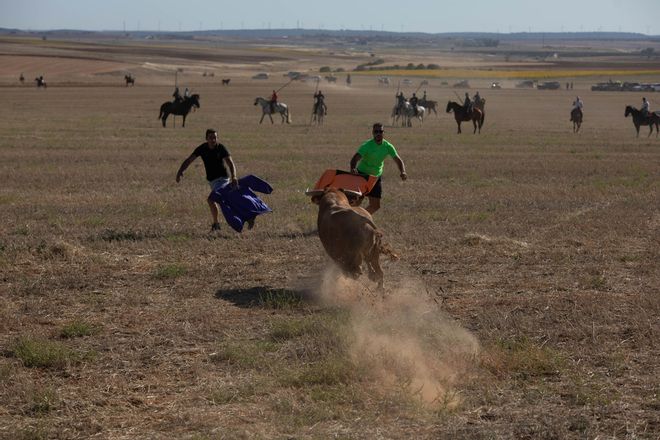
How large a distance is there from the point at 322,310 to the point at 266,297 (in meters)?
0.75

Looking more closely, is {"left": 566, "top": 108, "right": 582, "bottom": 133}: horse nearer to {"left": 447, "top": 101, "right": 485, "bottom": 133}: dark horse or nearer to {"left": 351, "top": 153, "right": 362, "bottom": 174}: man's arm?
{"left": 447, "top": 101, "right": 485, "bottom": 133}: dark horse

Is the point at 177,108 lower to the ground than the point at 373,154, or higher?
lower

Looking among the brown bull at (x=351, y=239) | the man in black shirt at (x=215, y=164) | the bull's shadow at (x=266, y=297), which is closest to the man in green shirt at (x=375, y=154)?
the man in black shirt at (x=215, y=164)

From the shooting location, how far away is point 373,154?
43.6ft

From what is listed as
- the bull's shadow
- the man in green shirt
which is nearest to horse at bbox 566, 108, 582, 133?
the man in green shirt

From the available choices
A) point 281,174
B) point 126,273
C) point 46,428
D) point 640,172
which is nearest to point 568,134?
point 640,172

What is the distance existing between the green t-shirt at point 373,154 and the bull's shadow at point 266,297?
9.69ft

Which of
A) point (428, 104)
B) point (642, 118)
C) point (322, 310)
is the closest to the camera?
point (322, 310)

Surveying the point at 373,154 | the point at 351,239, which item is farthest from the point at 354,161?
the point at 351,239

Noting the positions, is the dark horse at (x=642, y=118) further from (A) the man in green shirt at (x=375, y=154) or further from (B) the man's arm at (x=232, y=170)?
(B) the man's arm at (x=232, y=170)

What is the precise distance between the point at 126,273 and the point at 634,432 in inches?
262

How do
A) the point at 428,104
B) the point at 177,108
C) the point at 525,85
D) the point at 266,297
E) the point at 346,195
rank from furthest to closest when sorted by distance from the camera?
the point at 525,85, the point at 428,104, the point at 177,108, the point at 346,195, the point at 266,297

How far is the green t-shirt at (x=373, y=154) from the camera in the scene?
13242 millimetres

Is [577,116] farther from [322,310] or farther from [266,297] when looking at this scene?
[322,310]
